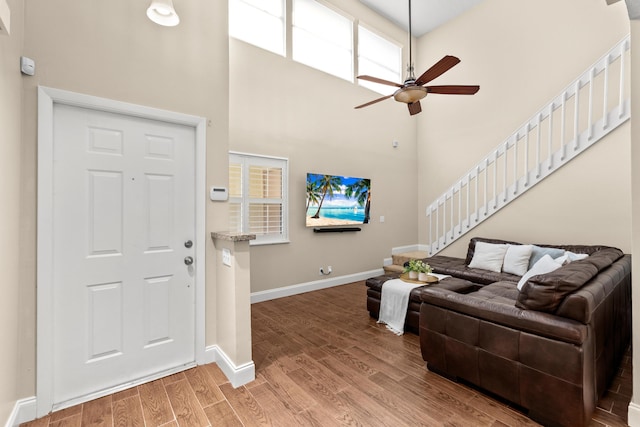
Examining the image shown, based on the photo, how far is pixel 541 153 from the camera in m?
4.70

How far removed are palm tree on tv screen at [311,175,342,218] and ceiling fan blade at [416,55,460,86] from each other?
7.37ft

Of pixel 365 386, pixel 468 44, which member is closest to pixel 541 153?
pixel 468 44

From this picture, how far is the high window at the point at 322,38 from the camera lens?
5.00 metres

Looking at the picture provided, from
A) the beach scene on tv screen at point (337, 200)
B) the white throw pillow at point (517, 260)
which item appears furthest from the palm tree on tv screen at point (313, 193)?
the white throw pillow at point (517, 260)

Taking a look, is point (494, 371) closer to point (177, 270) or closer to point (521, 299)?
point (521, 299)

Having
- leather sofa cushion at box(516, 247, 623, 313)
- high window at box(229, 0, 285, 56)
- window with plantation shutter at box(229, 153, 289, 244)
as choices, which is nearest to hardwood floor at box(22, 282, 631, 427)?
leather sofa cushion at box(516, 247, 623, 313)

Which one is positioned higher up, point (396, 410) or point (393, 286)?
point (393, 286)

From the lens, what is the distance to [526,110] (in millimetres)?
5047

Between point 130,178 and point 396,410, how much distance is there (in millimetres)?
2513

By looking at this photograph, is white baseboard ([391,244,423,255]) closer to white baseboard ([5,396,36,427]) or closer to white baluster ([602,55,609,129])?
white baluster ([602,55,609,129])

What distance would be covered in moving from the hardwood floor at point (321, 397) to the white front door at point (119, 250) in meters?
0.24

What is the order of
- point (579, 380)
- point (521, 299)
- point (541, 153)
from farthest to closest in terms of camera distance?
point (541, 153) < point (521, 299) < point (579, 380)

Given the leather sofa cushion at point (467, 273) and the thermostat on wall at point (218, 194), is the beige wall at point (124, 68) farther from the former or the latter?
the leather sofa cushion at point (467, 273)

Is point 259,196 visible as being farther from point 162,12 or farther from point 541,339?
point 541,339
